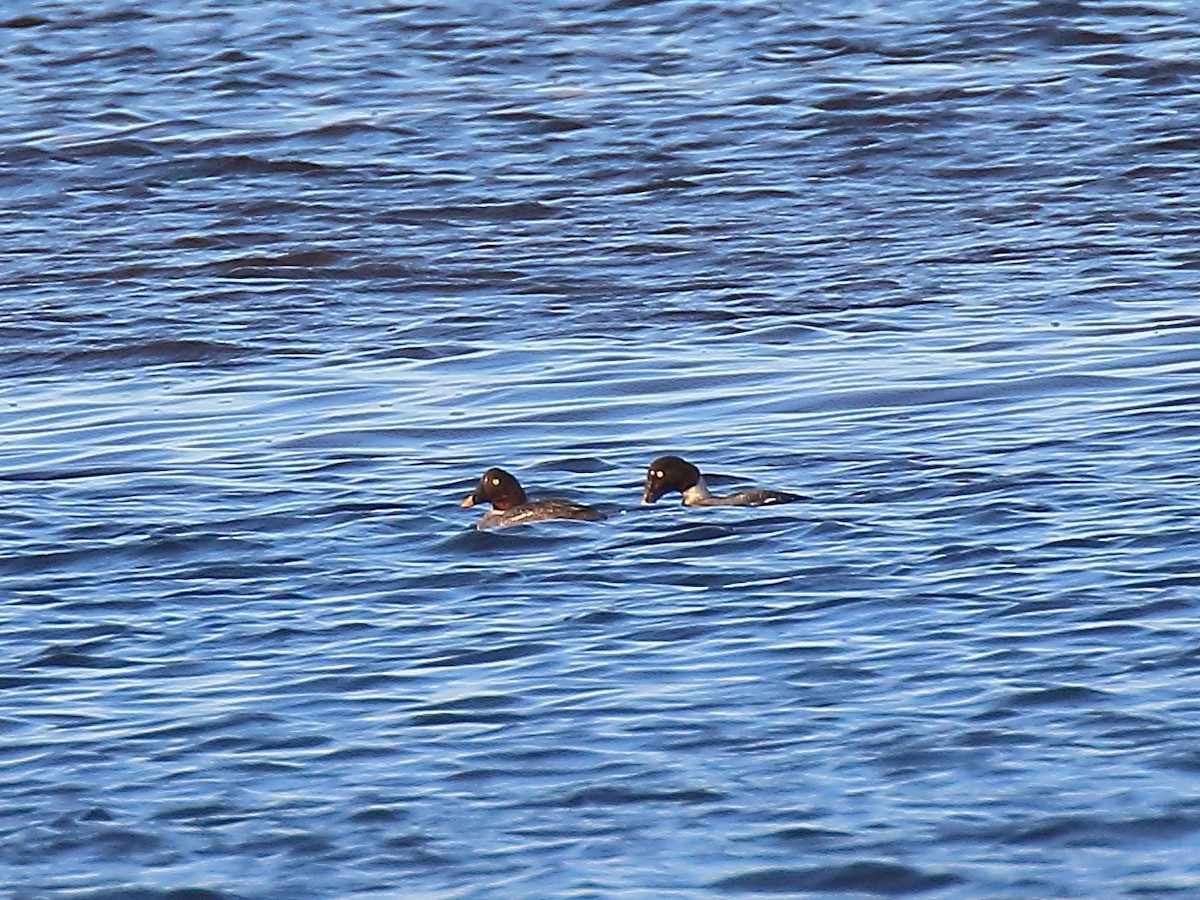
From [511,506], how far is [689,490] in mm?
873

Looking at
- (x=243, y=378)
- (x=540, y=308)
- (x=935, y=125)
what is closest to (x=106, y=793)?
(x=243, y=378)

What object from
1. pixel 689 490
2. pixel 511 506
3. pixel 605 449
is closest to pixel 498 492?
pixel 511 506

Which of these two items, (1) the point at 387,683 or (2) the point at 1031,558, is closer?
(1) the point at 387,683

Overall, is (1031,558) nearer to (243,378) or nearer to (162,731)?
(162,731)

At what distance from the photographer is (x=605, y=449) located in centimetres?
1505

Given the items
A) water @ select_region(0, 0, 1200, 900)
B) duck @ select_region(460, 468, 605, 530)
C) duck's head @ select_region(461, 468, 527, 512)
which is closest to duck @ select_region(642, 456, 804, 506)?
water @ select_region(0, 0, 1200, 900)

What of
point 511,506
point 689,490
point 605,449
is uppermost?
point 511,506

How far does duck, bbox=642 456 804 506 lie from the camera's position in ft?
43.4

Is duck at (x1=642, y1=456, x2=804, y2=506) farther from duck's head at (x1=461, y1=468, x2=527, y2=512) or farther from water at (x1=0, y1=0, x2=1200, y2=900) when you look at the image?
duck's head at (x1=461, y1=468, x2=527, y2=512)

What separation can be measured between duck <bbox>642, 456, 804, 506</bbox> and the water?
155 mm

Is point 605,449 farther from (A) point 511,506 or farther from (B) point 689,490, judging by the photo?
(A) point 511,506

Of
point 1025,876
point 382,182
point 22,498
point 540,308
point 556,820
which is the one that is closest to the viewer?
point 1025,876

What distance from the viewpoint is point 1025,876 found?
8.68m

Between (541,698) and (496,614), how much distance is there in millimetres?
1273
